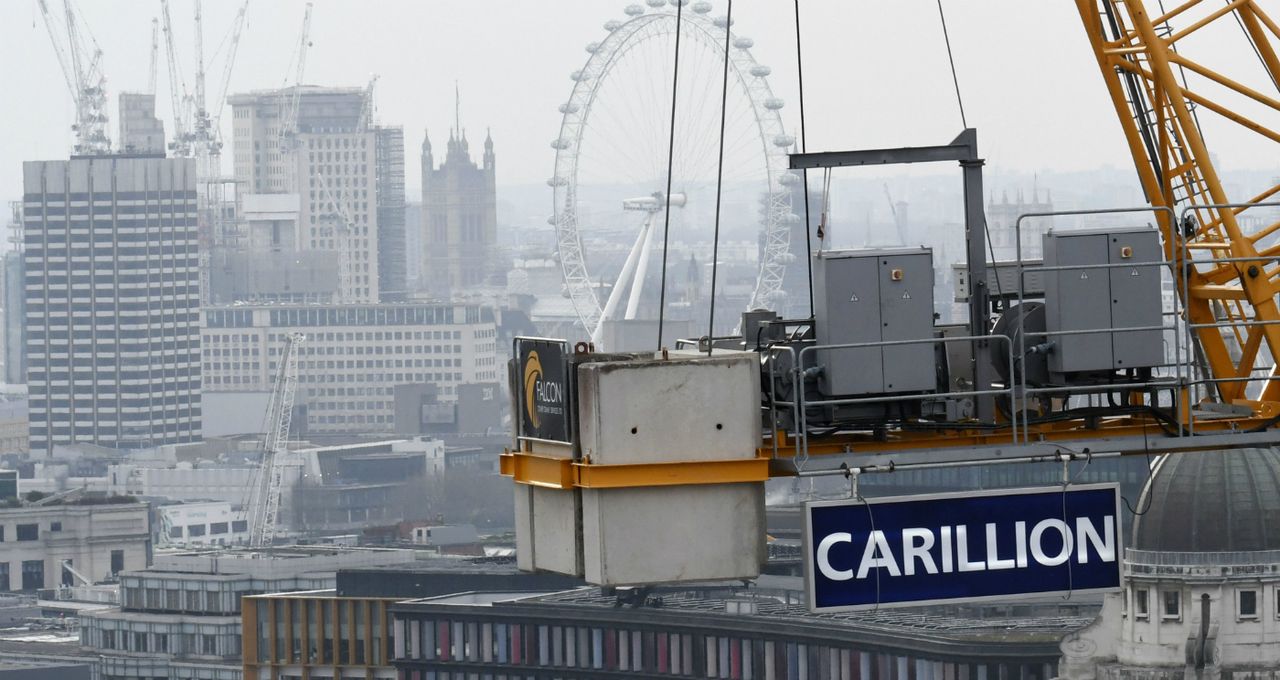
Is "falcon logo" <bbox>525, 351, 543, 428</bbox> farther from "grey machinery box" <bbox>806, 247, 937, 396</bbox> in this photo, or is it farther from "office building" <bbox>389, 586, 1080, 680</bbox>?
"office building" <bbox>389, 586, 1080, 680</bbox>

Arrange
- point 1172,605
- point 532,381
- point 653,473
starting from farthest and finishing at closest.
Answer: point 1172,605, point 532,381, point 653,473

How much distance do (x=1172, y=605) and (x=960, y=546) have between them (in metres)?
98.9

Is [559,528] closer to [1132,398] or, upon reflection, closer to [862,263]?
[862,263]

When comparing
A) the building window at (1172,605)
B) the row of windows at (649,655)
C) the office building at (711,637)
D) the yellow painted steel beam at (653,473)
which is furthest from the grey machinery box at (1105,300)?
the row of windows at (649,655)

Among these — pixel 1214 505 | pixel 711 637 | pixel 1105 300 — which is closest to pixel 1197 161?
pixel 1105 300

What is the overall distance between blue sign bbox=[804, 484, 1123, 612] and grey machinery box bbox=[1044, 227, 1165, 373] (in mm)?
2236

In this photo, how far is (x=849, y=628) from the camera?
6230 inches

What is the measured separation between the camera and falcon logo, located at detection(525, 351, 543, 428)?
86.4 ft

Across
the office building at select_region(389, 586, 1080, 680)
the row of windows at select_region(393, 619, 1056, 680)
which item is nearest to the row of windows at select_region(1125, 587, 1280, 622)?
the office building at select_region(389, 586, 1080, 680)

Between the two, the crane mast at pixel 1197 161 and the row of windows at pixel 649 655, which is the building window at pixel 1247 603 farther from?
the crane mast at pixel 1197 161

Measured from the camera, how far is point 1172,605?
122 metres

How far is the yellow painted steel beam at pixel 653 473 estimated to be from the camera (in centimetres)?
2523

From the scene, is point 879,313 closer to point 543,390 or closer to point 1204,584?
point 543,390

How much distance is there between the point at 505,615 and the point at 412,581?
59.1ft
